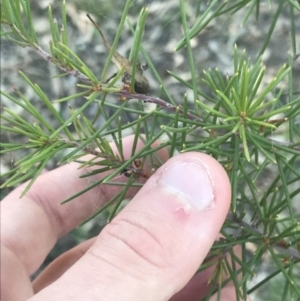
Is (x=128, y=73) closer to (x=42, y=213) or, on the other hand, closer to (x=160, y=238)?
(x=160, y=238)

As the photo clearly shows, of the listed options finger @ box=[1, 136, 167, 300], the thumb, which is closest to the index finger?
finger @ box=[1, 136, 167, 300]

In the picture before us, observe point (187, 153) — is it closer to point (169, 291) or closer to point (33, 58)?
point (169, 291)

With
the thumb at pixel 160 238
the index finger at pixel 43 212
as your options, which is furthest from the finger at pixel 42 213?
the thumb at pixel 160 238

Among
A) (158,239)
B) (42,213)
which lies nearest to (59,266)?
(42,213)

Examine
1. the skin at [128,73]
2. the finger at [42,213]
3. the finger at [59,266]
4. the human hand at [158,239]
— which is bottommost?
the finger at [59,266]

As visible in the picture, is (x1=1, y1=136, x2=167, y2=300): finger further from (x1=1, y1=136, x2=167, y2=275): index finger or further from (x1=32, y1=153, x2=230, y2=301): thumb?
(x1=32, y1=153, x2=230, y2=301): thumb

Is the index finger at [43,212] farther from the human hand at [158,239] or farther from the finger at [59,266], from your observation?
the human hand at [158,239]
